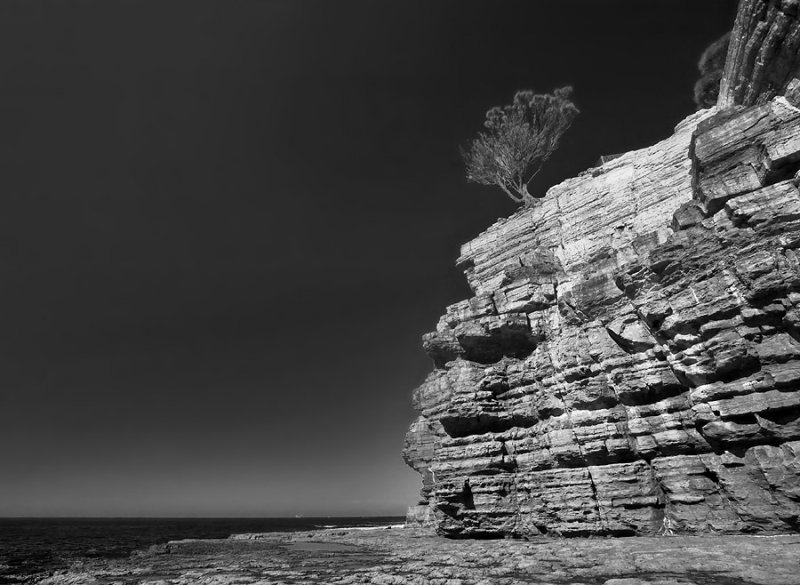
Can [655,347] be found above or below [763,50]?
below

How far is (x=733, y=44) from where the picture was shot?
91.4 feet

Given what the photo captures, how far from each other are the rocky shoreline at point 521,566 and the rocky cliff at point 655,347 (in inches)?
112

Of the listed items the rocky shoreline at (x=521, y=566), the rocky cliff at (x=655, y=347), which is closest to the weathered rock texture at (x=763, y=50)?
the rocky cliff at (x=655, y=347)

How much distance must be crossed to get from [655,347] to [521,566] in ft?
53.1

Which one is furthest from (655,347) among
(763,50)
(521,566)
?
(763,50)

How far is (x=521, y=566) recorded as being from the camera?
1975cm

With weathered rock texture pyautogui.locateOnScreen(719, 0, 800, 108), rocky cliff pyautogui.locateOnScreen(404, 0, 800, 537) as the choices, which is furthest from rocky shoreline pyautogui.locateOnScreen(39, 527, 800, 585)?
weathered rock texture pyautogui.locateOnScreen(719, 0, 800, 108)

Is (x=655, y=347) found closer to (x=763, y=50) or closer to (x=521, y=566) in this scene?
(x=521, y=566)

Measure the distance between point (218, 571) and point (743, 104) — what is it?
43047 millimetres

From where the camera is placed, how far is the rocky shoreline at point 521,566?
603 inches

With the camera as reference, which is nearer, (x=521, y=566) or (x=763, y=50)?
(x=521, y=566)

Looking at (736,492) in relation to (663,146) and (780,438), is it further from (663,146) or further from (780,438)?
(663,146)

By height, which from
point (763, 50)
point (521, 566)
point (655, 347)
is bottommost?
point (521, 566)

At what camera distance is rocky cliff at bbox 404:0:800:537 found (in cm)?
2233
